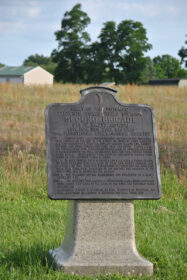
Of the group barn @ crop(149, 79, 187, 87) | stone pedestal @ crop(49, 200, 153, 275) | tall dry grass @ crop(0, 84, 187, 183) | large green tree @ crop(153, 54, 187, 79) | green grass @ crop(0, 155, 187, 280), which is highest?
large green tree @ crop(153, 54, 187, 79)

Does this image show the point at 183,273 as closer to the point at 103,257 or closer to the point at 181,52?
the point at 103,257

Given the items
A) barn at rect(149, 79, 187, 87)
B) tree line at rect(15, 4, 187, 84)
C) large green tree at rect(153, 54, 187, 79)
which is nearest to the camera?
tree line at rect(15, 4, 187, 84)

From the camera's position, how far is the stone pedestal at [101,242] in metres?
4.05

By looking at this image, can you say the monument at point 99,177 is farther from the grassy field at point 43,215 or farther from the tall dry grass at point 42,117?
the tall dry grass at point 42,117

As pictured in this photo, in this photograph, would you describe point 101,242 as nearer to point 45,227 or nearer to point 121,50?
point 45,227

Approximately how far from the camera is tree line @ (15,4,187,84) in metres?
47.6

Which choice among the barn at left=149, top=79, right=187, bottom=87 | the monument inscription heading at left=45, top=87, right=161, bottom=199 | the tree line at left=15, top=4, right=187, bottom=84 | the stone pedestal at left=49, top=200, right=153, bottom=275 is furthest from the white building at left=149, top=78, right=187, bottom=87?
the stone pedestal at left=49, top=200, right=153, bottom=275

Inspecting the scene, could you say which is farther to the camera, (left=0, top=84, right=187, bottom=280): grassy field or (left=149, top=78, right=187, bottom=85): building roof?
(left=149, top=78, right=187, bottom=85): building roof

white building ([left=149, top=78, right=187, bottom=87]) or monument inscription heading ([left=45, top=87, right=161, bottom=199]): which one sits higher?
white building ([left=149, top=78, right=187, bottom=87])

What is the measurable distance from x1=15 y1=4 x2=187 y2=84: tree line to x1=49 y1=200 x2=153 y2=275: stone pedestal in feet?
140

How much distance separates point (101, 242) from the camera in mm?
4102

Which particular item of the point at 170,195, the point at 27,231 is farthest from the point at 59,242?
the point at 170,195

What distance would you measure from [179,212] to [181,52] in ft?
151

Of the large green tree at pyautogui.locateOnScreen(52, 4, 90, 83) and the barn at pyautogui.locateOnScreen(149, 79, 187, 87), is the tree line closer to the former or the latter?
the large green tree at pyautogui.locateOnScreen(52, 4, 90, 83)
